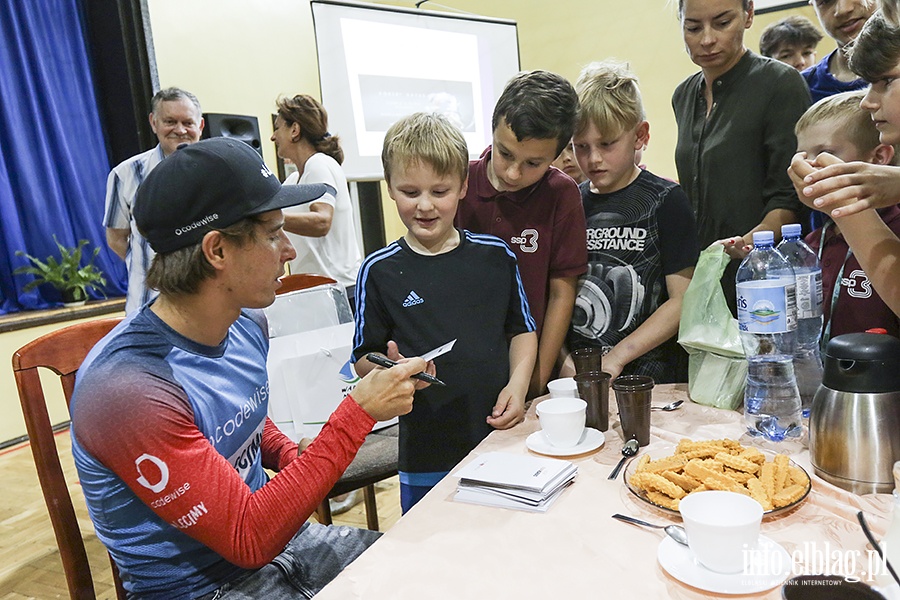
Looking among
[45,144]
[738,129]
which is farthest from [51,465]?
[45,144]

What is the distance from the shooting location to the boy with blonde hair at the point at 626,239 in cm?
157

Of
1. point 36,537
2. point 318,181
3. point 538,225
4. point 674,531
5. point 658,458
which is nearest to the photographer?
point 674,531

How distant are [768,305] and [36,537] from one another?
2935mm

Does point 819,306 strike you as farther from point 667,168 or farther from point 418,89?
point 667,168

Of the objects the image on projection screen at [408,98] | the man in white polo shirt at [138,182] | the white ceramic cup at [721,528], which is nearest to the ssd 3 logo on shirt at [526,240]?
the white ceramic cup at [721,528]

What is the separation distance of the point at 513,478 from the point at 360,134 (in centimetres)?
394

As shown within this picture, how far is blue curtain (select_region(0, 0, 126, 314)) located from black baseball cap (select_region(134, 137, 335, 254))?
3686 mm

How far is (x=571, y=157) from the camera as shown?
2521mm

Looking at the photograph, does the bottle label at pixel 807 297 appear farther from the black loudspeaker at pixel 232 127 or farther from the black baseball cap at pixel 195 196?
the black loudspeaker at pixel 232 127

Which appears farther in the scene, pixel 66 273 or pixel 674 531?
pixel 66 273

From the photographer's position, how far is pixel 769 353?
4.36 ft

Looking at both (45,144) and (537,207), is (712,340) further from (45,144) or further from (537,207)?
(45,144)

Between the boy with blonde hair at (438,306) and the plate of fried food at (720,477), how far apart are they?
44cm

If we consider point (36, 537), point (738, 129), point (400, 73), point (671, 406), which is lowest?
point (36, 537)
